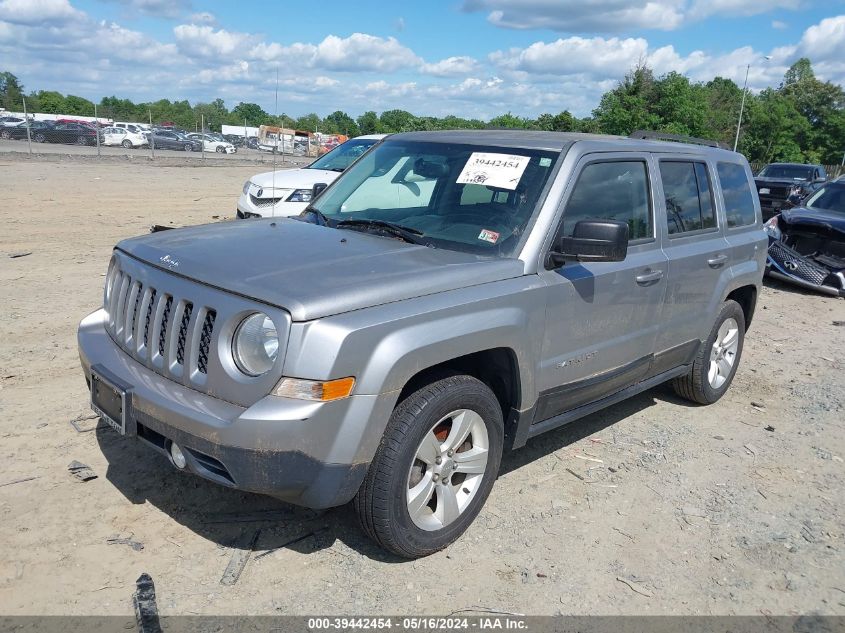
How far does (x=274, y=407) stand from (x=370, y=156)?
8.37ft

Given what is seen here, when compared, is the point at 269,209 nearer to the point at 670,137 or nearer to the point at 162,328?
the point at 670,137

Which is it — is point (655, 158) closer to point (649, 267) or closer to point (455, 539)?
point (649, 267)

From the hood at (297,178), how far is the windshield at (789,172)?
1704 centimetres

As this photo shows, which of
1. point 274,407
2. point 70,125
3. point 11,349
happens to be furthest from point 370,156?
point 70,125

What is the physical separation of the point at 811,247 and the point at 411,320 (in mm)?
10334

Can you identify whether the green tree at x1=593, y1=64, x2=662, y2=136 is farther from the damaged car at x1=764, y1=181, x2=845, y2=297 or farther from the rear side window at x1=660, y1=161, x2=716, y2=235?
the rear side window at x1=660, y1=161, x2=716, y2=235

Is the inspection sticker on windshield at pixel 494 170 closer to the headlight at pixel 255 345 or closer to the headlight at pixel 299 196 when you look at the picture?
the headlight at pixel 255 345

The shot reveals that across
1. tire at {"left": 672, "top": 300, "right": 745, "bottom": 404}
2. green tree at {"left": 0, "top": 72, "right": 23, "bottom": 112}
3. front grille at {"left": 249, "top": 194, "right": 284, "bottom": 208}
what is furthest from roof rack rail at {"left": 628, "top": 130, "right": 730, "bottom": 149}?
green tree at {"left": 0, "top": 72, "right": 23, "bottom": 112}

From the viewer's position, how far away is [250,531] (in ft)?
11.8

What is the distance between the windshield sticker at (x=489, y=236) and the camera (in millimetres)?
3801

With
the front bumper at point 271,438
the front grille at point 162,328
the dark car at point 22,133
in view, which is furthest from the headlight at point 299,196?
Result: the dark car at point 22,133

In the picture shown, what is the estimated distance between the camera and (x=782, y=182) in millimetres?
21609

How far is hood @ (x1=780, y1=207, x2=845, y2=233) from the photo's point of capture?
10859 mm

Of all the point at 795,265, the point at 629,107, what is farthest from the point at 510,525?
the point at 629,107
